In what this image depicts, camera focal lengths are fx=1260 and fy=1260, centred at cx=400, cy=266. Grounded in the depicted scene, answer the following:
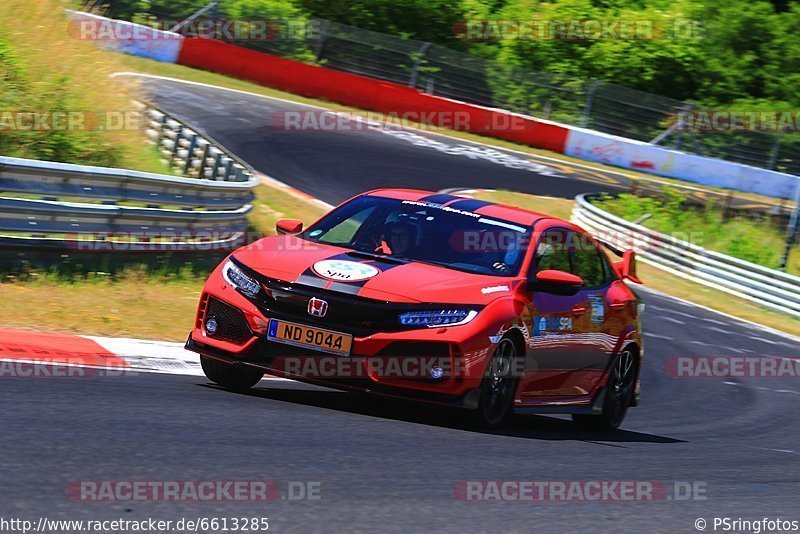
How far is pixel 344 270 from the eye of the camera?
24.8ft

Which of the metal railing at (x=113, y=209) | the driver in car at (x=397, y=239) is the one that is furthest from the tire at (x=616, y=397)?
the metal railing at (x=113, y=209)

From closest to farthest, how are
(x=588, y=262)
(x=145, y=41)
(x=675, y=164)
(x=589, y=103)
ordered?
(x=588, y=262) → (x=145, y=41) → (x=675, y=164) → (x=589, y=103)

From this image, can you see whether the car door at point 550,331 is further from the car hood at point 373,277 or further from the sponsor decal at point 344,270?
the sponsor decal at point 344,270

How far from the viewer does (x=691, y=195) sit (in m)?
29.7

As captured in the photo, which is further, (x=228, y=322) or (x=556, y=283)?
(x=556, y=283)

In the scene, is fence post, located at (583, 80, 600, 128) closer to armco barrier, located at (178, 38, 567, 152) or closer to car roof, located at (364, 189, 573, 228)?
armco barrier, located at (178, 38, 567, 152)

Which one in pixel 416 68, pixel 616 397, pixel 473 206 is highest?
pixel 473 206

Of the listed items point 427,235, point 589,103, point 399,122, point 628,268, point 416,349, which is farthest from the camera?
point 589,103

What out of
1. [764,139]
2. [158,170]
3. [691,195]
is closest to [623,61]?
[764,139]

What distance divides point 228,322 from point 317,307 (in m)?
0.67

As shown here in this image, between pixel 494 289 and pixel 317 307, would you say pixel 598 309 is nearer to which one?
pixel 494 289

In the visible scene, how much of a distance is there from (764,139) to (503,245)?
28.0m

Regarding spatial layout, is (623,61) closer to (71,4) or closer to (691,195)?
(691,195)

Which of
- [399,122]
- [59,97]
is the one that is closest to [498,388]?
[59,97]
